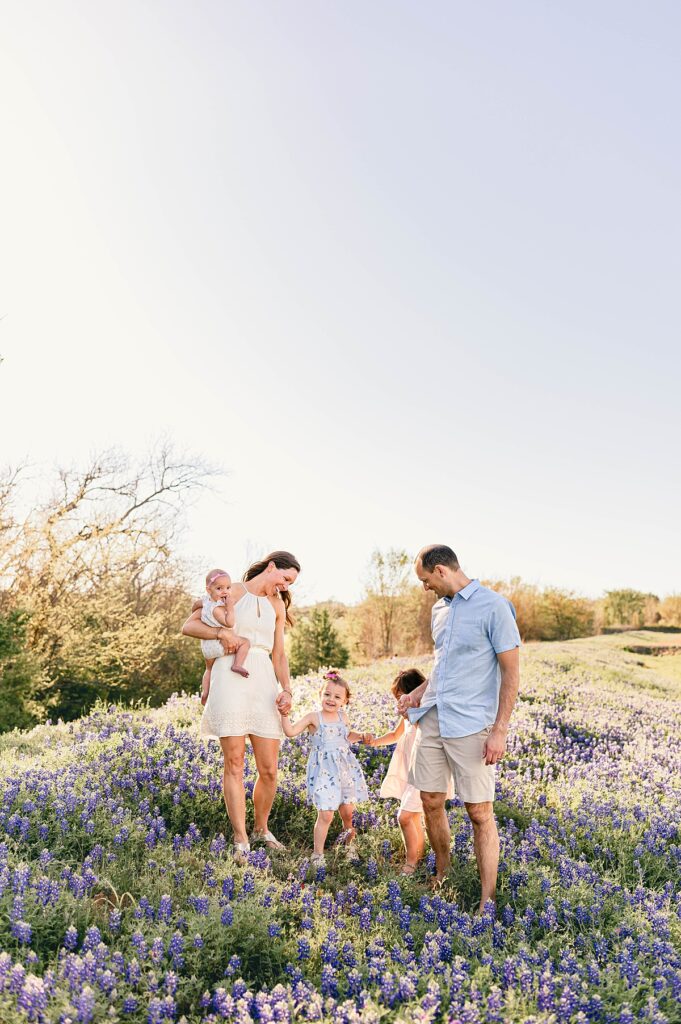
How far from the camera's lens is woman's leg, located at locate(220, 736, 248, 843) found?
537 cm

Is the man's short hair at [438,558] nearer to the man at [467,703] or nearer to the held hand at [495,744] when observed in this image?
the man at [467,703]

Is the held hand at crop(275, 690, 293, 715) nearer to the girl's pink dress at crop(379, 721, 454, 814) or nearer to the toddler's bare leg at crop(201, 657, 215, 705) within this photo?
the toddler's bare leg at crop(201, 657, 215, 705)

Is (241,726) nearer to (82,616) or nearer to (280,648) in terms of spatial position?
(280,648)

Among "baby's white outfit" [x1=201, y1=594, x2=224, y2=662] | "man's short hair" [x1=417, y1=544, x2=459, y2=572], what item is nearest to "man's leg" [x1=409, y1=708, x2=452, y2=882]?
"man's short hair" [x1=417, y1=544, x2=459, y2=572]

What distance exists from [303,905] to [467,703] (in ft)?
5.31

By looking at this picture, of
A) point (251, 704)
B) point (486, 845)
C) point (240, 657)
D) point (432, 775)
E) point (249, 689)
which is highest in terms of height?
point (240, 657)

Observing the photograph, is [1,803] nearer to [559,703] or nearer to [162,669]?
[559,703]

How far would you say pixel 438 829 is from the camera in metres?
5.08

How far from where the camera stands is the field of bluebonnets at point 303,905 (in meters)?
3.42

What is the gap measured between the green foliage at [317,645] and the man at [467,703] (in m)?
14.9

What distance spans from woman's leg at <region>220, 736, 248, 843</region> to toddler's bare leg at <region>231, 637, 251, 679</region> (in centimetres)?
51

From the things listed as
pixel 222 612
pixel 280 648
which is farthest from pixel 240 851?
pixel 222 612

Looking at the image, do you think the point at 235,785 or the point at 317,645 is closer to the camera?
the point at 235,785

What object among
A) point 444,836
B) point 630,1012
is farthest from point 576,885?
point 630,1012
